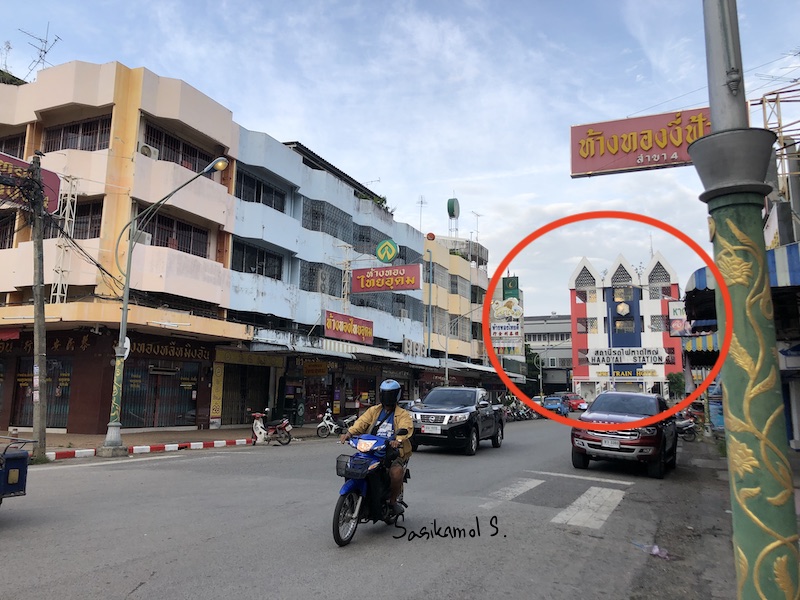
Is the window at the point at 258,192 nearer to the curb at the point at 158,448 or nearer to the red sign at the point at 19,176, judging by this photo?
the red sign at the point at 19,176

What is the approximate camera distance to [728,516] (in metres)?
8.14

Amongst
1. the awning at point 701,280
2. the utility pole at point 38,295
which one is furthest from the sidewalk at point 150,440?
the awning at point 701,280

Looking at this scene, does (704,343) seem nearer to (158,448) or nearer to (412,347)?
(158,448)

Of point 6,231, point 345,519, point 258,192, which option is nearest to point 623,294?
point 345,519

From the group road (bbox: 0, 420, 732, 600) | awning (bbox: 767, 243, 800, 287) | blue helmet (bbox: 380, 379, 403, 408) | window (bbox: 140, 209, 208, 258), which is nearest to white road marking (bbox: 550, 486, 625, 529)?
road (bbox: 0, 420, 732, 600)

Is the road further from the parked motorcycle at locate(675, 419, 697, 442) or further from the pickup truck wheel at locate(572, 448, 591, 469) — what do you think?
the parked motorcycle at locate(675, 419, 697, 442)

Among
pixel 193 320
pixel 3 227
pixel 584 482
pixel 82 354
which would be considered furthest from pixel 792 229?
pixel 3 227

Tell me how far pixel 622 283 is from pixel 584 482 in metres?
3.69

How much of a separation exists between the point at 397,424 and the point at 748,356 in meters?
3.98

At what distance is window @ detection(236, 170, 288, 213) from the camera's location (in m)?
27.0

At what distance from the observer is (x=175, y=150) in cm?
2405

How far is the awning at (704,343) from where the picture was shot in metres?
14.2

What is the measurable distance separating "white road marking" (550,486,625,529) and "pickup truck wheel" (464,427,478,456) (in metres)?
4.73

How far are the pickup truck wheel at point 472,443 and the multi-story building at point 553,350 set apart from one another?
235ft
